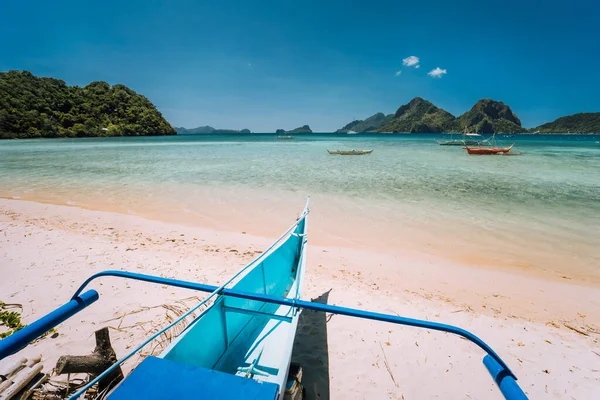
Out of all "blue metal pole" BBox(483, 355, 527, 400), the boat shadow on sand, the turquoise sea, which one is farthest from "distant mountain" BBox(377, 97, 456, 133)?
"blue metal pole" BBox(483, 355, 527, 400)

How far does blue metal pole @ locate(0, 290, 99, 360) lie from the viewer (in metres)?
1.66

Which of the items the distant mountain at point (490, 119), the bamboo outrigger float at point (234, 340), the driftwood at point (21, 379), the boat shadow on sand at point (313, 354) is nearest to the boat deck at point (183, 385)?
the bamboo outrigger float at point (234, 340)

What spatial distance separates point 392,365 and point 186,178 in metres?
16.8

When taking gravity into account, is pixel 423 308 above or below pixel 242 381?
below

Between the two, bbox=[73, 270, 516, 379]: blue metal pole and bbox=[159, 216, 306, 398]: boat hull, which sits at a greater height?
bbox=[73, 270, 516, 379]: blue metal pole

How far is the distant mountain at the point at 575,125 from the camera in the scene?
157 metres

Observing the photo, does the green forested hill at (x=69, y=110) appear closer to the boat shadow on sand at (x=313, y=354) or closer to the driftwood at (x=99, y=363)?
the driftwood at (x=99, y=363)

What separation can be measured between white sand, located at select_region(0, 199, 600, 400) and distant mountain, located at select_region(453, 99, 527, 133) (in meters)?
178

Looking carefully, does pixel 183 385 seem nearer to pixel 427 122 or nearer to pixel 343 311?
pixel 343 311

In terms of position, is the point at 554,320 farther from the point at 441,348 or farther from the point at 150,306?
the point at 150,306

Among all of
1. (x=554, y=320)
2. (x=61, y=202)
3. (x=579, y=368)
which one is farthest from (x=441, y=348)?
(x=61, y=202)

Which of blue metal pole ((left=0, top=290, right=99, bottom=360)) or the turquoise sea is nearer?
blue metal pole ((left=0, top=290, right=99, bottom=360))

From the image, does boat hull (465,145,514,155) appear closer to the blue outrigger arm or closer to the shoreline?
the shoreline

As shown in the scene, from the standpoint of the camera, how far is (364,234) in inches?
330
